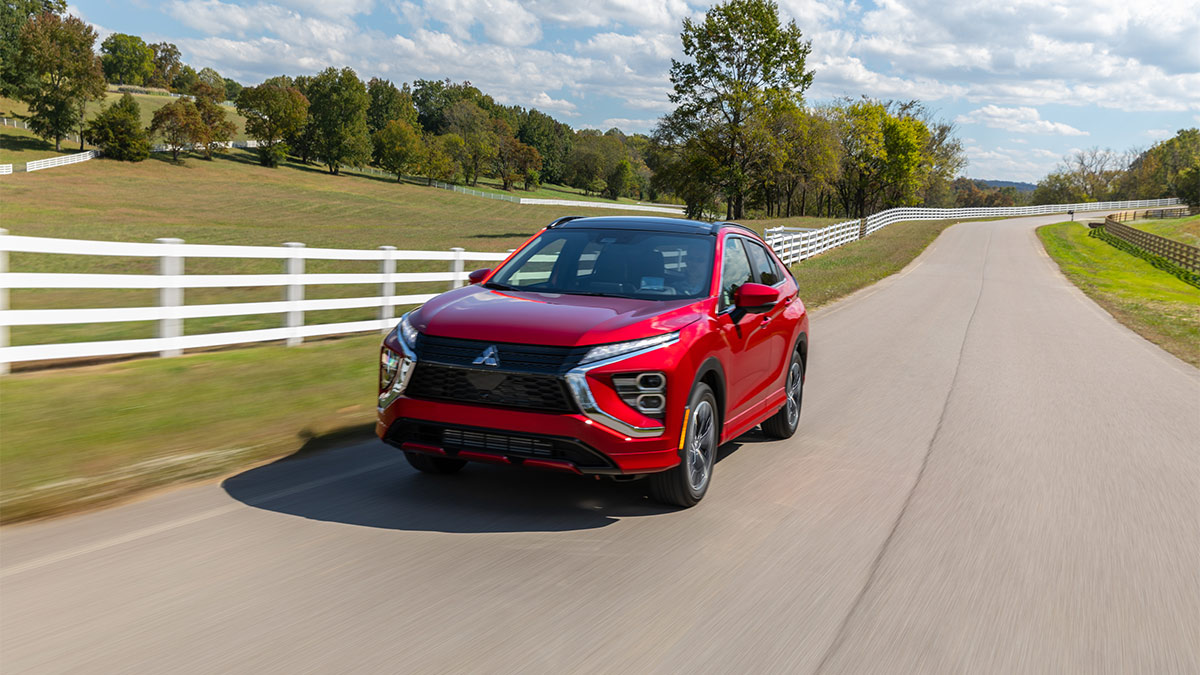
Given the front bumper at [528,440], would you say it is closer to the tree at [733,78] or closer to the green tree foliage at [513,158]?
the tree at [733,78]

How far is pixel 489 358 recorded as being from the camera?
16.7ft

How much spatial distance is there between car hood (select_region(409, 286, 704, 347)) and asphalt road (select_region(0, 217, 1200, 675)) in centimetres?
→ 105

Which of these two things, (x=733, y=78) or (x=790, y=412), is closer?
(x=790, y=412)

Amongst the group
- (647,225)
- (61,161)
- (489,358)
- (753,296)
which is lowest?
(61,161)

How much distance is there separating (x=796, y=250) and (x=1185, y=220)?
238 ft

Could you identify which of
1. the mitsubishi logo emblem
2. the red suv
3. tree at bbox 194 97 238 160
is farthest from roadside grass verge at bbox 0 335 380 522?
tree at bbox 194 97 238 160

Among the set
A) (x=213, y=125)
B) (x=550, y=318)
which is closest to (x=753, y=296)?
(x=550, y=318)

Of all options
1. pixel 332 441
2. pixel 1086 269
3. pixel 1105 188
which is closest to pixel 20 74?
pixel 1086 269

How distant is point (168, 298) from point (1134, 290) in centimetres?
3196

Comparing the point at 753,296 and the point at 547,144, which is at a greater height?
the point at 547,144

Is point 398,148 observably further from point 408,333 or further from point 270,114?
point 408,333

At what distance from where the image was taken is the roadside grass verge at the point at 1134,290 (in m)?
19.1

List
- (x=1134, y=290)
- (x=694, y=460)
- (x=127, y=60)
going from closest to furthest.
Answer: (x=694, y=460)
(x=1134, y=290)
(x=127, y=60)

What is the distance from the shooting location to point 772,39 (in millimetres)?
53969
